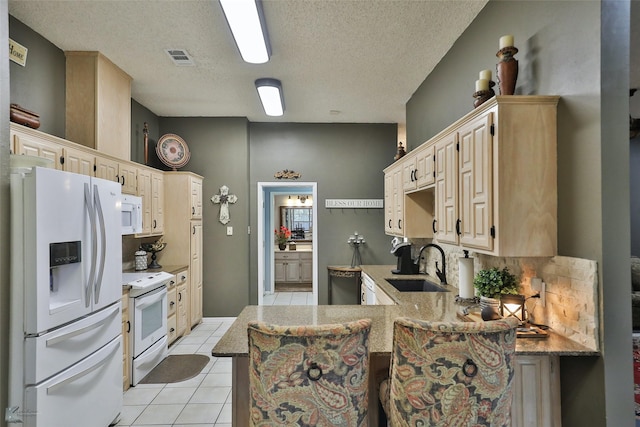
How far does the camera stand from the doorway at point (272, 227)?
5145 mm

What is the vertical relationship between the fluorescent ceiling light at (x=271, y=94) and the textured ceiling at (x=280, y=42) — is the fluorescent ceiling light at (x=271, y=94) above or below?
below

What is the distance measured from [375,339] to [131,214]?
288 centimetres

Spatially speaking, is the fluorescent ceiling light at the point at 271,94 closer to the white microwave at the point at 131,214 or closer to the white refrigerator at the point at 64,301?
the white microwave at the point at 131,214

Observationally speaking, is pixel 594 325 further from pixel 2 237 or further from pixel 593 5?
pixel 2 237

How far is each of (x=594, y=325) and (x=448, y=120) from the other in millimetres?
2031

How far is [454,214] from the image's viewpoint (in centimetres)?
224

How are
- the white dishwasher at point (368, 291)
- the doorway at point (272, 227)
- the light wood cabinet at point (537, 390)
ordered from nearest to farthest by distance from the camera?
the light wood cabinet at point (537, 390) < the white dishwasher at point (368, 291) < the doorway at point (272, 227)

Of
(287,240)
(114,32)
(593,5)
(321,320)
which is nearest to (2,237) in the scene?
(321,320)

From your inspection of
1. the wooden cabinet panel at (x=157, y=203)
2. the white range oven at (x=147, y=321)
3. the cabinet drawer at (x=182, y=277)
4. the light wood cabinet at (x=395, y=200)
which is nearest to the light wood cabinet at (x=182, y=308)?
the cabinet drawer at (x=182, y=277)

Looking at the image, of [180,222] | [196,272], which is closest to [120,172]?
[180,222]

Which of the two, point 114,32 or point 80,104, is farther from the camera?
point 80,104

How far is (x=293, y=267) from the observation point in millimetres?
7195

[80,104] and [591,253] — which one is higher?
[80,104]

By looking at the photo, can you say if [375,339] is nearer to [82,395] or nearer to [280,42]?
[82,395]
